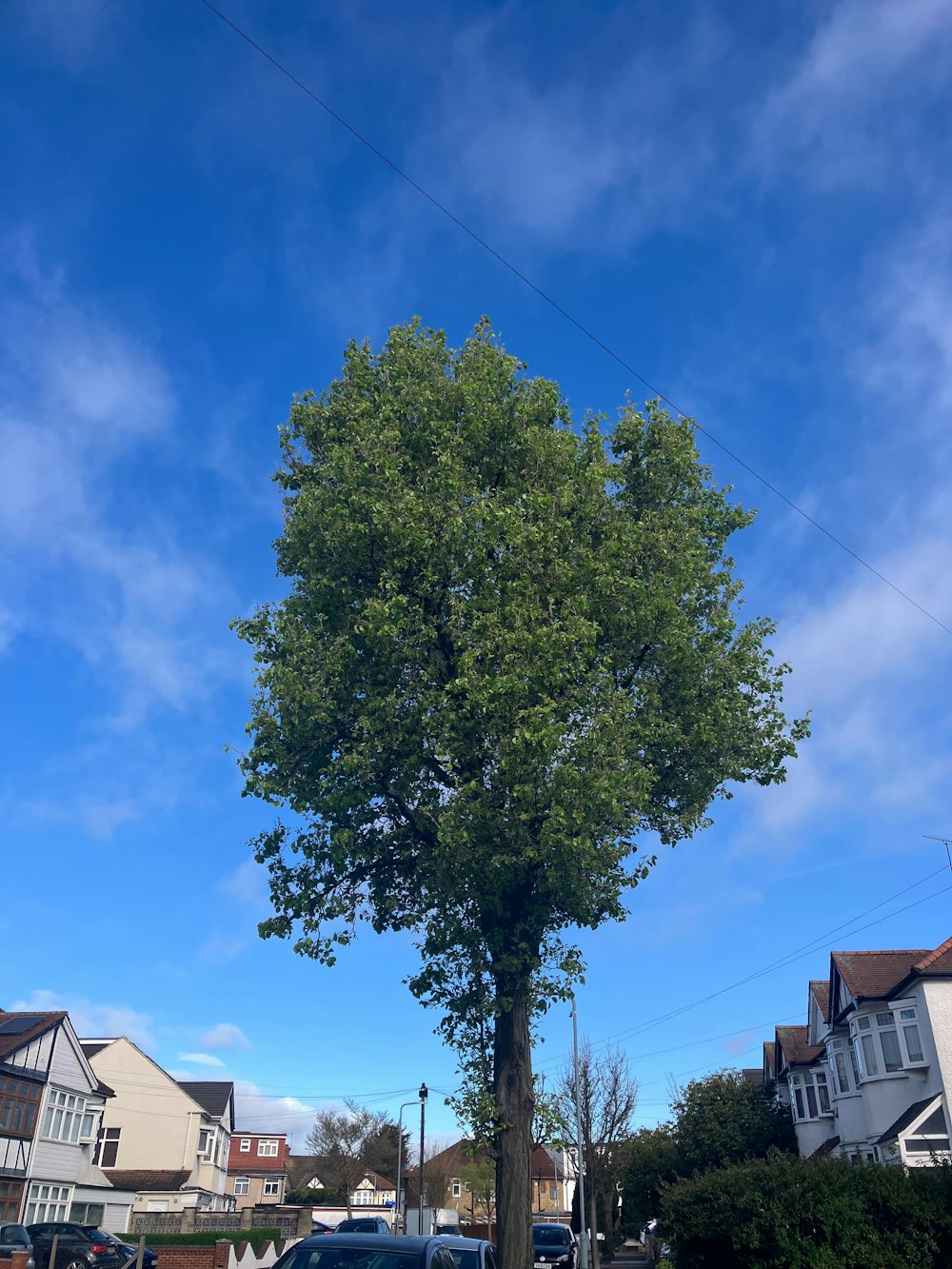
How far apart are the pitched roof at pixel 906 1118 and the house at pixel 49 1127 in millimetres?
32380

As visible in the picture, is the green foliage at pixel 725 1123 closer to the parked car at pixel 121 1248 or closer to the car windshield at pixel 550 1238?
the car windshield at pixel 550 1238

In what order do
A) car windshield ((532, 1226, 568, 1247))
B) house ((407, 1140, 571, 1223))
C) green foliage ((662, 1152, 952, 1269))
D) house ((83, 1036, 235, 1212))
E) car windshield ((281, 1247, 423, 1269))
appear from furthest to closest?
house ((407, 1140, 571, 1223)) → house ((83, 1036, 235, 1212)) → car windshield ((532, 1226, 568, 1247)) → green foliage ((662, 1152, 952, 1269)) → car windshield ((281, 1247, 423, 1269))

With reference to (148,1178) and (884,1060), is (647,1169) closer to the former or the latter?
(884,1060)

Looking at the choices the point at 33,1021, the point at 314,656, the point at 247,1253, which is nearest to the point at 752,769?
the point at 314,656

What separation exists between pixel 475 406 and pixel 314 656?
18.7 feet

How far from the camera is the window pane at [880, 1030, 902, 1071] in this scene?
33.2m

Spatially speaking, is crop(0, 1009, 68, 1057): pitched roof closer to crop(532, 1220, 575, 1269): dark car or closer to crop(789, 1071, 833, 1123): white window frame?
crop(532, 1220, 575, 1269): dark car

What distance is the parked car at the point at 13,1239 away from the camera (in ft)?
84.6

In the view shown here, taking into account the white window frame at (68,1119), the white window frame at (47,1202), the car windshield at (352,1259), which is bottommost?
the car windshield at (352,1259)

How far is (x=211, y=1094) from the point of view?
7444 centimetres

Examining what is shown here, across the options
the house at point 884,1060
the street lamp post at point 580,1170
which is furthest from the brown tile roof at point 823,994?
the street lamp post at point 580,1170

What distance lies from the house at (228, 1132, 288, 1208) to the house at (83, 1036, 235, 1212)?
15.4 metres

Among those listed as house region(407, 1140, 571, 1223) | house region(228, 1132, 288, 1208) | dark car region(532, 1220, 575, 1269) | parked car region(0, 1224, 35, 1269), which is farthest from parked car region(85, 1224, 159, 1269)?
house region(407, 1140, 571, 1223)

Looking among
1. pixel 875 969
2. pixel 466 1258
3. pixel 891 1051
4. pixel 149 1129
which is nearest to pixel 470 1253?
pixel 466 1258
